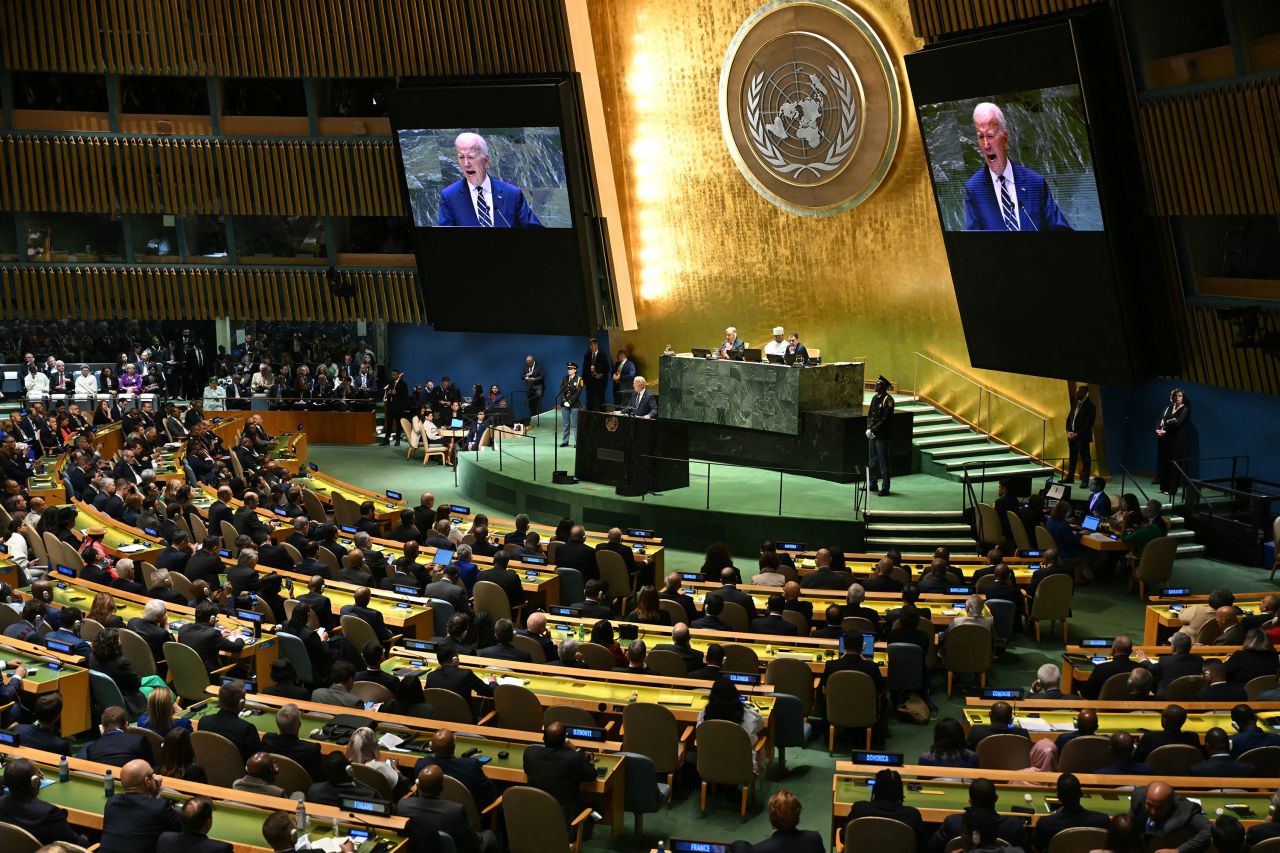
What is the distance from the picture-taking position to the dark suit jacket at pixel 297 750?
810 cm

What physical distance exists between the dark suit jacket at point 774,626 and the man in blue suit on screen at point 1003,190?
28.5 ft

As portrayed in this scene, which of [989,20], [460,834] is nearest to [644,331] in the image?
[989,20]

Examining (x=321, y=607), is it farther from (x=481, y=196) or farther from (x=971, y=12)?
(x=481, y=196)

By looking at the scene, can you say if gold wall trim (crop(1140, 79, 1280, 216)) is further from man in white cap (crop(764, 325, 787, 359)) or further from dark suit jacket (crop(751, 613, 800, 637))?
dark suit jacket (crop(751, 613, 800, 637))

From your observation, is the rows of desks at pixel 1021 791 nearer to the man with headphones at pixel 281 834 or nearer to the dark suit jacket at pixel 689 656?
the dark suit jacket at pixel 689 656

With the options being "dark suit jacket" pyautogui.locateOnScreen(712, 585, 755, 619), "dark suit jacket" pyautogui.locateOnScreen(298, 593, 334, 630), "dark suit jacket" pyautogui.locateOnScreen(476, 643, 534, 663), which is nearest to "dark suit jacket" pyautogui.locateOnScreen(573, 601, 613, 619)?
"dark suit jacket" pyautogui.locateOnScreen(712, 585, 755, 619)

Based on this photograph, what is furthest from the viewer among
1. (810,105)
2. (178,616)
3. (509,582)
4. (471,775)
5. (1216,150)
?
(810,105)

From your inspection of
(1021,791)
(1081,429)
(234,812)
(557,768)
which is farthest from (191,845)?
(1081,429)

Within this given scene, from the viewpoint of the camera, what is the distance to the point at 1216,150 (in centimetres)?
1628

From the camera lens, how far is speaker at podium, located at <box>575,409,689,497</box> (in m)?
18.3

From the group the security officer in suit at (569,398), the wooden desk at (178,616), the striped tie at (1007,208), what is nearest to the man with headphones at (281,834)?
the wooden desk at (178,616)

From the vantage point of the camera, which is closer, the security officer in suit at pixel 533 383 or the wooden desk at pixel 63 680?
the wooden desk at pixel 63 680

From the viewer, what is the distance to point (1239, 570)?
53.4 ft

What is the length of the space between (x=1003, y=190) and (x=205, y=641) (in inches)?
494
